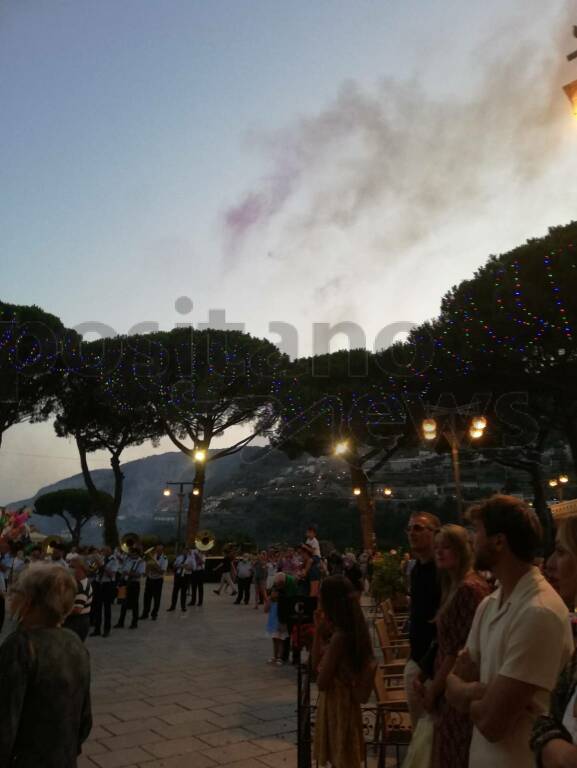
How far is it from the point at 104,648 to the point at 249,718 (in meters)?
4.81

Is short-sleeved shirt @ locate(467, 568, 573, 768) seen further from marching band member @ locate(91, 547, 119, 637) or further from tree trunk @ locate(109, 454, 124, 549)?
tree trunk @ locate(109, 454, 124, 549)

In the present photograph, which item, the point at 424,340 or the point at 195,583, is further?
the point at 424,340

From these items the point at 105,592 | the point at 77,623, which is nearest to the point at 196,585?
the point at 105,592

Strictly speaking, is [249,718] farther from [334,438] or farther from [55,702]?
[334,438]

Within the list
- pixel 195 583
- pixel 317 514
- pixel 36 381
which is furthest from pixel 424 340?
pixel 317 514

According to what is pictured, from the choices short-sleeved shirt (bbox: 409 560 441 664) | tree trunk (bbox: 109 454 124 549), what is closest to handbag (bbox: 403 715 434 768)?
short-sleeved shirt (bbox: 409 560 441 664)

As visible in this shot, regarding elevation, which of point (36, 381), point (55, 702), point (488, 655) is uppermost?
point (36, 381)

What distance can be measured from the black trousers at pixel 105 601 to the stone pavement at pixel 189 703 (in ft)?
1.17

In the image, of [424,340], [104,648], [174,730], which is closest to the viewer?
[174,730]

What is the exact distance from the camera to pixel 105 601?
10.4 metres

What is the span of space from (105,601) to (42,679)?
30.1 ft

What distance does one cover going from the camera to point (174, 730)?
474 cm

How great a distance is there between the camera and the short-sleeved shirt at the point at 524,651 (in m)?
1.56

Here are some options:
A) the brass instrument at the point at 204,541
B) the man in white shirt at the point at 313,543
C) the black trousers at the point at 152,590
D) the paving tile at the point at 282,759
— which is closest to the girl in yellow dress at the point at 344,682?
the paving tile at the point at 282,759
